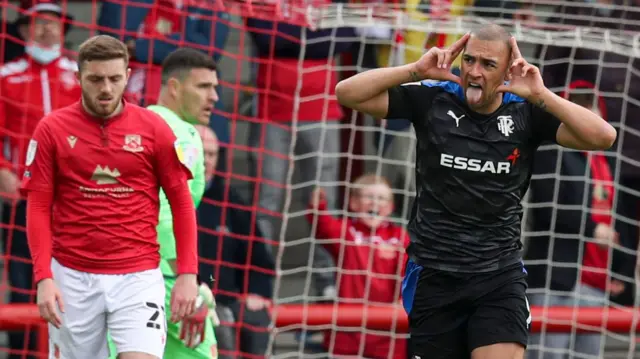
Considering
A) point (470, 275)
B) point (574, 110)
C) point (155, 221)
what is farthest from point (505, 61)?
point (155, 221)

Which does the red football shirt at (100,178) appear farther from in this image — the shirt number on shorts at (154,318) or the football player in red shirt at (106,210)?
the shirt number on shorts at (154,318)

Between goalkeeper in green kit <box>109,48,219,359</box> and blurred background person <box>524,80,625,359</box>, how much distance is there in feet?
9.08

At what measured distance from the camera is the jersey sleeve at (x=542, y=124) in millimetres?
5367

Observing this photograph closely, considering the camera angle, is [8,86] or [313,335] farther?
[313,335]

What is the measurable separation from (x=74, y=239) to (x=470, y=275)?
6.12 feet

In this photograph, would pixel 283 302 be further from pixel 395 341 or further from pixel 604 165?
pixel 604 165

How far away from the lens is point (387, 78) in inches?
208

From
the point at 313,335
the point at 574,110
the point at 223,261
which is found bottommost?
the point at 313,335

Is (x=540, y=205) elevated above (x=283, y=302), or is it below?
above

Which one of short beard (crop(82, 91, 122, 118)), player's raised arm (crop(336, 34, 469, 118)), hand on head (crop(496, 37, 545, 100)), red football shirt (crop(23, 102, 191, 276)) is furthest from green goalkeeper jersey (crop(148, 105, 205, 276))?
hand on head (crop(496, 37, 545, 100))

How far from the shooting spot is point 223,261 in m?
7.88

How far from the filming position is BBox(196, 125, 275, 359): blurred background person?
769 centimetres

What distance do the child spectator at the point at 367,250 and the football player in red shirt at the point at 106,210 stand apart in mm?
2377

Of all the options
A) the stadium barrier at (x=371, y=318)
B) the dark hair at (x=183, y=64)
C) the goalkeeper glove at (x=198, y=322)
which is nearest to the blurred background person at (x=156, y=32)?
the stadium barrier at (x=371, y=318)
